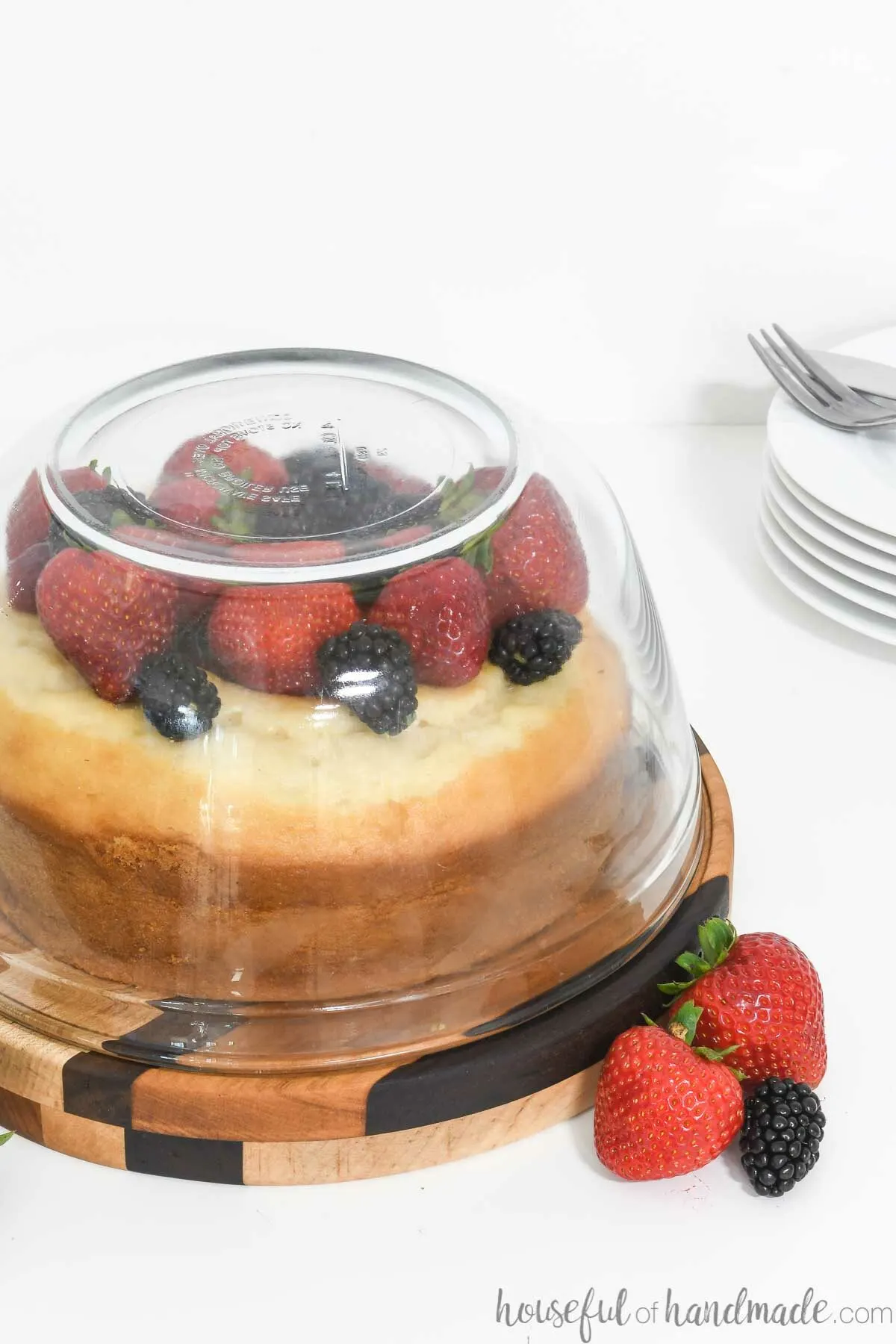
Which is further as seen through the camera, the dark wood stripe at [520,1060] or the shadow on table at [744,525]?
the shadow on table at [744,525]

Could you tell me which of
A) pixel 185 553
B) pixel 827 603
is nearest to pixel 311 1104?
pixel 185 553

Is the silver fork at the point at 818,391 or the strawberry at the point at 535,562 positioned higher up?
the strawberry at the point at 535,562

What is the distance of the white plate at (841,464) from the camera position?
1.55m

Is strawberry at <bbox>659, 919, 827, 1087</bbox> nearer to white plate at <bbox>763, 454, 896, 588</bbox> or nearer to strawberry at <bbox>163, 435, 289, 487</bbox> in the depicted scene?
strawberry at <bbox>163, 435, 289, 487</bbox>

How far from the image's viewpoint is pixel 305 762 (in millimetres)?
970

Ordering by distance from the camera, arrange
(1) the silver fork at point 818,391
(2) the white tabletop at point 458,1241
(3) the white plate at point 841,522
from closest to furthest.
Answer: (2) the white tabletop at point 458,1241 → (3) the white plate at point 841,522 → (1) the silver fork at point 818,391

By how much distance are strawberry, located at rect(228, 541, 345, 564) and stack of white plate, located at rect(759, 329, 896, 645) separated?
0.75m

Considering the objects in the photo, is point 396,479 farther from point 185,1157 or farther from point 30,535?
point 185,1157

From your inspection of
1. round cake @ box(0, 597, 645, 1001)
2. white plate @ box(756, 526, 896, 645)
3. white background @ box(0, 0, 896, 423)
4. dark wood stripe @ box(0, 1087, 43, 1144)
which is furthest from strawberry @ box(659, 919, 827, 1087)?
white background @ box(0, 0, 896, 423)

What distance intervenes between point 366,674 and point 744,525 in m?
1.06

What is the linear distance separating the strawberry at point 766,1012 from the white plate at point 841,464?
64cm

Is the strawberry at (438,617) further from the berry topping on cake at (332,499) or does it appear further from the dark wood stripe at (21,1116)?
the dark wood stripe at (21,1116)

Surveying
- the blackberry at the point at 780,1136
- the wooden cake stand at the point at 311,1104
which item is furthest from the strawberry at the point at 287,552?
the blackberry at the point at 780,1136

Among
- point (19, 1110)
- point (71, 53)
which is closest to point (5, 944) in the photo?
point (19, 1110)
